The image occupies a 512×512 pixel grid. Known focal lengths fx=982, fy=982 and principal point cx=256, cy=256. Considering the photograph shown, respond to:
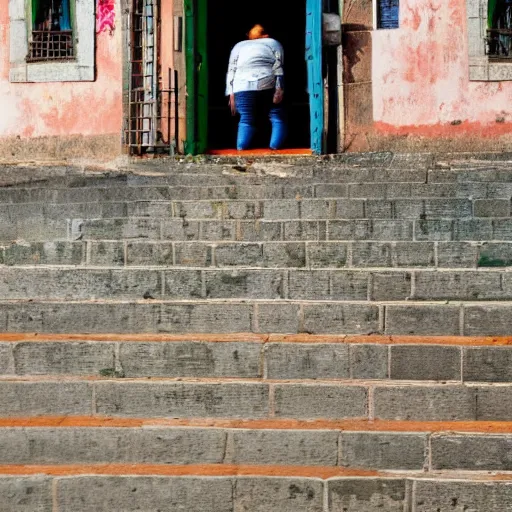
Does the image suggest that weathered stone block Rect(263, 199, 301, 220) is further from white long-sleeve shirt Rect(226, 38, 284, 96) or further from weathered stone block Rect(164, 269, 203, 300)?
white long-sleeve shirt Rect(226, 38, 284, 96)

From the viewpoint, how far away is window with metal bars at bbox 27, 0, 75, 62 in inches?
474

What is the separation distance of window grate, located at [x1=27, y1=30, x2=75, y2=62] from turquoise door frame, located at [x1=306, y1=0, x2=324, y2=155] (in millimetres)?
2950

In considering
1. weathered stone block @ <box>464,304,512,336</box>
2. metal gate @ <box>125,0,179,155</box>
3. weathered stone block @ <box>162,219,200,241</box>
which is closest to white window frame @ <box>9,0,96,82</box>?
metal gate @ <box>125,0,179,155</box>

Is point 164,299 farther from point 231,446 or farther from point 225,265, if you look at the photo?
point 231,446

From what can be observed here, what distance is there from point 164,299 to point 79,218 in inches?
79.5

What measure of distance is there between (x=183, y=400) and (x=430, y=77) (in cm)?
712

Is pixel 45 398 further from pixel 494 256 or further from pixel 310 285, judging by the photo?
pixel 494 256

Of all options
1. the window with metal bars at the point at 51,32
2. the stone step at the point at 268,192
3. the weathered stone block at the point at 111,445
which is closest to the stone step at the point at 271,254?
the stone step at the point at 268,192

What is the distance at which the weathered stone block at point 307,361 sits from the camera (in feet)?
17.6

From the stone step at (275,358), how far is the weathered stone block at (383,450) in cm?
54

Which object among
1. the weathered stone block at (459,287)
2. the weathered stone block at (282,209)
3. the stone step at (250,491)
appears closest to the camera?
the stone step at (250,491)

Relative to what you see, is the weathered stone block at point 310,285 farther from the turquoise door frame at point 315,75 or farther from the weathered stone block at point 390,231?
the turquoise door frame at point 315,75

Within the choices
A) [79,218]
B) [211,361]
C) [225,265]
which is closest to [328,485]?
[211,361]

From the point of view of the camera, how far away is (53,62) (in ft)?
39.3
